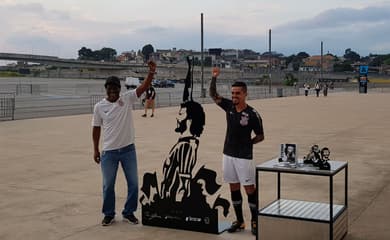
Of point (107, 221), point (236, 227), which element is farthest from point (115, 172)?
point (236, 227)

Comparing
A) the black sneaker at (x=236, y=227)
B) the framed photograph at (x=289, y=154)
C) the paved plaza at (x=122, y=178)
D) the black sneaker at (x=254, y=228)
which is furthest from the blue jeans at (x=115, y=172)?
the framed photograph at (x=289, y=154)

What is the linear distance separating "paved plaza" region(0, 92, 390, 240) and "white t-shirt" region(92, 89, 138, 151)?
1034mm

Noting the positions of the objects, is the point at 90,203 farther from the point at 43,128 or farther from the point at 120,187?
the point at 43,128

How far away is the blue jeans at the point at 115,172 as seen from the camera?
22.9ft

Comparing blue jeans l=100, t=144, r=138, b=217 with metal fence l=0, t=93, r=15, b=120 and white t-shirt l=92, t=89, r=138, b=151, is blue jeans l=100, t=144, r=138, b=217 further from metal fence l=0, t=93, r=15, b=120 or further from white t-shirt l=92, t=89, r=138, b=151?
metal fence l=0, t=93, r=15, b=120

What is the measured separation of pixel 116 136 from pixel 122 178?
350 cm

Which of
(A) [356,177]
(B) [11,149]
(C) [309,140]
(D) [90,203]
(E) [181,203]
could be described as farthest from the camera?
(C) [309,140]

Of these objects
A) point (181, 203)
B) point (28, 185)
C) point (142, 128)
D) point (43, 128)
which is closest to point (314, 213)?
point (181, 203)

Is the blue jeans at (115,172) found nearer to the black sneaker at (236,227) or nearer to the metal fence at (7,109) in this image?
the black sneaker at (236,227)

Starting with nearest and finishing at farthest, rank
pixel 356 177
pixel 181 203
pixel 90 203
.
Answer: pixel 181 203
pixel 90 203
pixel 356 177

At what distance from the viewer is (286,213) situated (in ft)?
20.4

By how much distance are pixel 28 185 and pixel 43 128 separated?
37.0ft

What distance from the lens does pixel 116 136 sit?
22.7 feet

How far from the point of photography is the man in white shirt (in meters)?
6.92
